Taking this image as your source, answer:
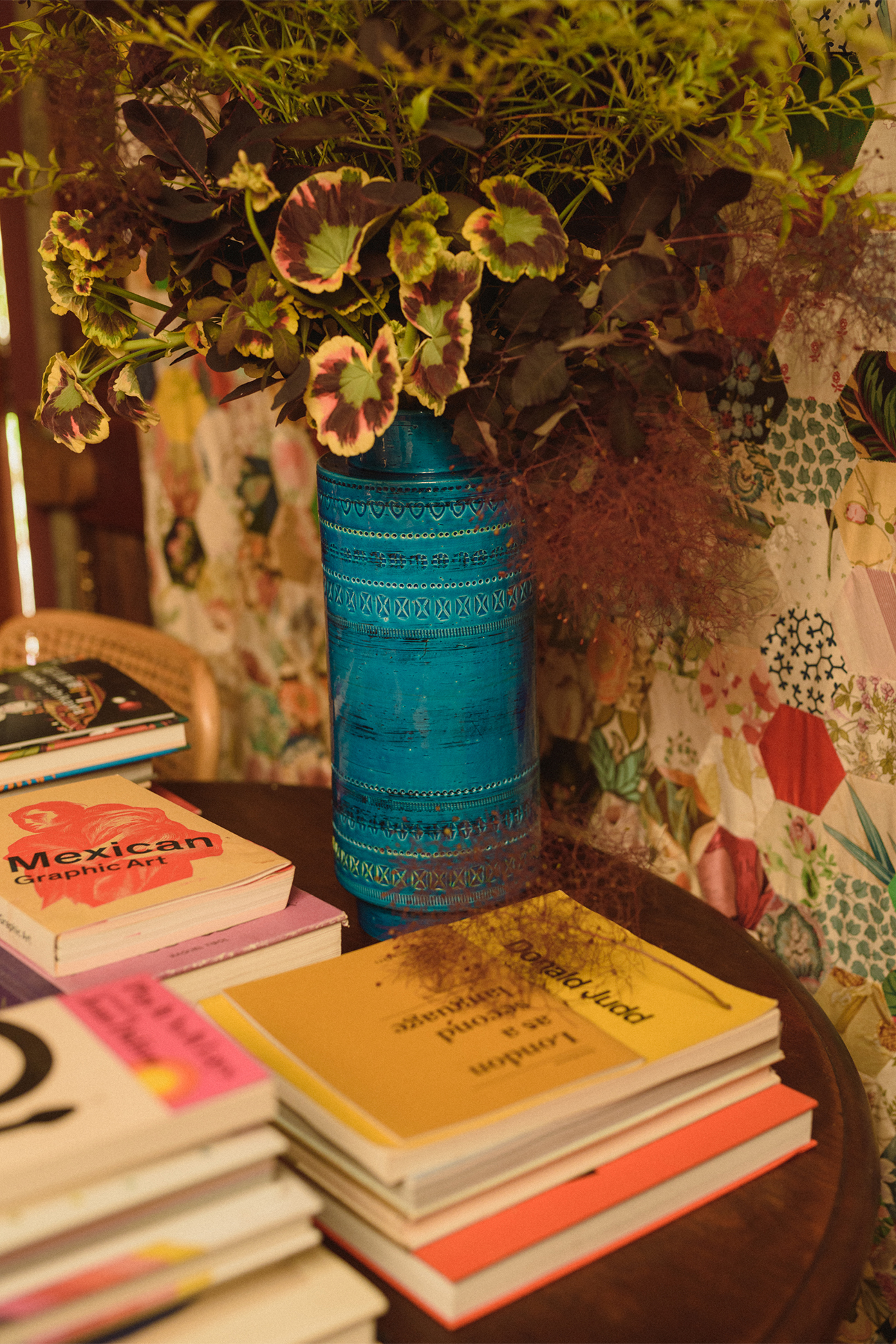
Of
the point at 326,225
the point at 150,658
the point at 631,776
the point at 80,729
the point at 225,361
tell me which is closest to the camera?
the point at 326,225

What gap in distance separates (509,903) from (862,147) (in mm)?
598

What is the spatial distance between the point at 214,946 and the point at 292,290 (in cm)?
42

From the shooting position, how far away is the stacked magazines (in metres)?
0.56

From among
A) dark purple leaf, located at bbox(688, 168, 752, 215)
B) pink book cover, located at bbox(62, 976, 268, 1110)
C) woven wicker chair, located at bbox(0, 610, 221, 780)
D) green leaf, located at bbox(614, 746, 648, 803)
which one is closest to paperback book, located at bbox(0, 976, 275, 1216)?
pink book cover, located at bbox(62, 976, 268, 1110)

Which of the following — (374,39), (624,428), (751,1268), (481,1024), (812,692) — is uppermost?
(374,39)

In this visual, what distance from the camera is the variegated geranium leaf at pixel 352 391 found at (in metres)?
0.69

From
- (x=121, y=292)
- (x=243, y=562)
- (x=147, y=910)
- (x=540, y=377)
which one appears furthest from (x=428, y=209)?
(x=243, y=562)

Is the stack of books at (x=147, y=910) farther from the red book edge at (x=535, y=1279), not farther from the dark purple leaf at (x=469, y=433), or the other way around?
the dark purple leaf at (x=469, y=433)

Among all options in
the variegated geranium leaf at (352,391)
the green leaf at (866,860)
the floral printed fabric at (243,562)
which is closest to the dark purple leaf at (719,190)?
the variegated geranium leaf at (352,391)

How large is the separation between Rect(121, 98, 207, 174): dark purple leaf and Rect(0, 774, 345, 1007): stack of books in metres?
0.46

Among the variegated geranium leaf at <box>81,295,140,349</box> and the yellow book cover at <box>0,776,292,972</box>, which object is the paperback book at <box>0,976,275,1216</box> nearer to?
the yellow book cover at <box>0,776,292,972</box>

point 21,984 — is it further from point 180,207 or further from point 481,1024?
point 180,207

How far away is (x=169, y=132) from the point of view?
2.46ft

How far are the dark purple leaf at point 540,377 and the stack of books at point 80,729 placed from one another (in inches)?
22.1
